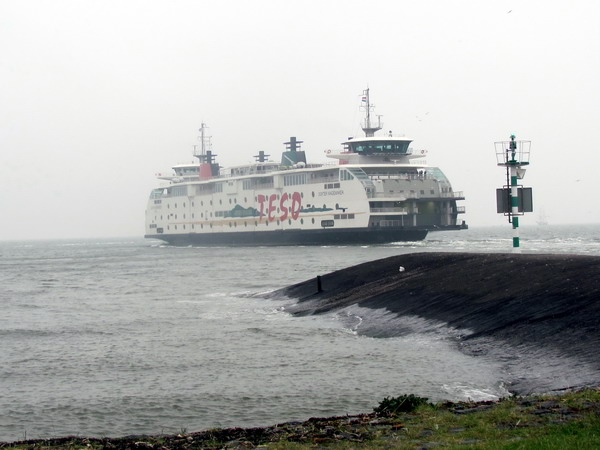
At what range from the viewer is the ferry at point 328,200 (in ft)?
238

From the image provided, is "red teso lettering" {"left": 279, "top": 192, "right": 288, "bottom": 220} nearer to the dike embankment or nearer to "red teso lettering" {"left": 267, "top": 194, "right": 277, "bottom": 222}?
"red teso lettering" {"left": 267, "top": 194, "right": 277, "bottom": 222}

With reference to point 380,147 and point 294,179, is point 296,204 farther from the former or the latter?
point 380,147

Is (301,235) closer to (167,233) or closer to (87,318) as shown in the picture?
(167,233)

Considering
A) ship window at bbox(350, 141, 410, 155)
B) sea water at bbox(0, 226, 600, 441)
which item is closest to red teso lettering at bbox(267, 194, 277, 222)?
ship window at bbox(350, 141, 410, 155)

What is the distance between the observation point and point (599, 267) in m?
17.0

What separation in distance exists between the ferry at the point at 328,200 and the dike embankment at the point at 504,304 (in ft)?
146

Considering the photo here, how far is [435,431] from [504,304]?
344 inches

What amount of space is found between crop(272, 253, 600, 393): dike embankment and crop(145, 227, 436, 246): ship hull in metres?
44.2

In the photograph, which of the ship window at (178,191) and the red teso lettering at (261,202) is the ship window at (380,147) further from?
the ship window at (178,191)

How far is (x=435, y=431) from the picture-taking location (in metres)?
8.41

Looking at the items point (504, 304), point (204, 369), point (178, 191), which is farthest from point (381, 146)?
point (204, 369)

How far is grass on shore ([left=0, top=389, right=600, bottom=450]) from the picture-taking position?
760 cm

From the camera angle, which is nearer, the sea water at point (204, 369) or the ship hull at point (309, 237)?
the sea water at point (204, 369)

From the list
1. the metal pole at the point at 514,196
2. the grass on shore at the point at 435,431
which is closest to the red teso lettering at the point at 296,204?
the metal pole at the point at 514,196
